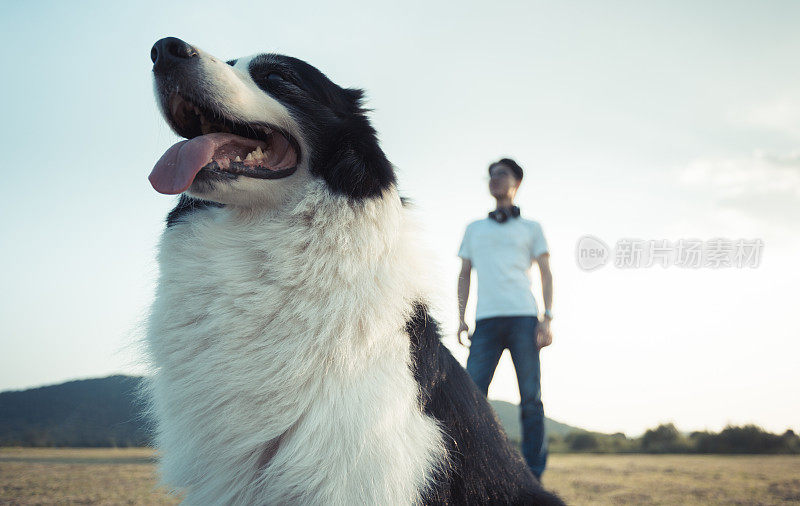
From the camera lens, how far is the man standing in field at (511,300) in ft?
12.7

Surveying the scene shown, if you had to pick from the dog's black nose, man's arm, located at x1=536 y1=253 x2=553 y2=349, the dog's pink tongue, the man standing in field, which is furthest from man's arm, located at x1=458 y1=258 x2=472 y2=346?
the dog's black nose

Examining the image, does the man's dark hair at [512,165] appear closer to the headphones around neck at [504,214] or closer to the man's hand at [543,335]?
the headphones around neck at [504,214]

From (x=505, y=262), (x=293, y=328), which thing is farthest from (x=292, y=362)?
(x=505, y=262)

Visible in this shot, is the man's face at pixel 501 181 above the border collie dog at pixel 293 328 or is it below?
above

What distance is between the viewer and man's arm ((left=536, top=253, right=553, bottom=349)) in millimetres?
4027

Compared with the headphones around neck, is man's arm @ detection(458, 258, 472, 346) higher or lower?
lower

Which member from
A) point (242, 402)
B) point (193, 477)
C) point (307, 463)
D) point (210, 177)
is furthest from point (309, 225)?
point (193, 477)

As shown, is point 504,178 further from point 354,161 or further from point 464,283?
point 354,161

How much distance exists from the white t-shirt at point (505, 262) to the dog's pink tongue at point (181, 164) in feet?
8.39

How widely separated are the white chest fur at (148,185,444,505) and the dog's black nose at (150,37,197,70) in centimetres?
62

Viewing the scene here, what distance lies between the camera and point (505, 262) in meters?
4.11

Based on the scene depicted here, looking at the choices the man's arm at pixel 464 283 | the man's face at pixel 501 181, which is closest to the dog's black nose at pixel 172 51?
the man's face at pixel 501 181

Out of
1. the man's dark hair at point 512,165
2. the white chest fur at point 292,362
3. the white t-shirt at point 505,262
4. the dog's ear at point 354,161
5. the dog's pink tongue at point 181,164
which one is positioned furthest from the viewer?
the man's dark hair at point 512,165

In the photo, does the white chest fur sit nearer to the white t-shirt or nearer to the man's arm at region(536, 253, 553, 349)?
the white t-shirt
